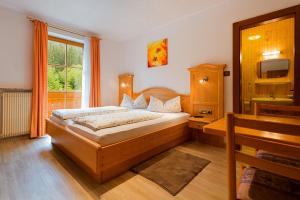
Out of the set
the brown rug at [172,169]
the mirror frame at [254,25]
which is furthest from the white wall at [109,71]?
the mirror frame at [254,25]

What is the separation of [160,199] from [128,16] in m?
3.50

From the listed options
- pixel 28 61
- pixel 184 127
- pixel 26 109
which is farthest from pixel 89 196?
pixel 28 61

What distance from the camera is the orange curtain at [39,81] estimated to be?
331cm

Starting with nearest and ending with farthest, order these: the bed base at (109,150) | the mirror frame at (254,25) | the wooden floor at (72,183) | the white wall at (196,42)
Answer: the wooden floor at (72,183) < the bed base at (109,150) < the mirror frame at (254,25) < the white wall at (196,42)

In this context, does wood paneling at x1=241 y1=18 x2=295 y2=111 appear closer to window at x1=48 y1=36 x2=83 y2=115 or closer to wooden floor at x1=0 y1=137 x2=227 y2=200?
wooden floor at x1=0 y1=137 x2=227 y2=200

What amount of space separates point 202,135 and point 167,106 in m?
0.94

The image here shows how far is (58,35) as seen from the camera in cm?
389

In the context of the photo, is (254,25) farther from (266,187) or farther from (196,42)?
(266,187)

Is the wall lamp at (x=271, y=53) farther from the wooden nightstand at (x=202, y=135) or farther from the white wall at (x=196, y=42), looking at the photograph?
the wooden nightstand at (x=202, y=135)

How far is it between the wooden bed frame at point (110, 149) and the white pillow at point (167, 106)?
0.50m

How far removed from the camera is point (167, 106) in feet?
11.1

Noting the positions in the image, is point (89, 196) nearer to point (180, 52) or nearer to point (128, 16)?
point (180, 52)

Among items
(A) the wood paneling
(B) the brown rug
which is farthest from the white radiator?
(A) the wood paneling

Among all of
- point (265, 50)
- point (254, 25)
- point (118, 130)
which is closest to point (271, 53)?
point (265, 50)
